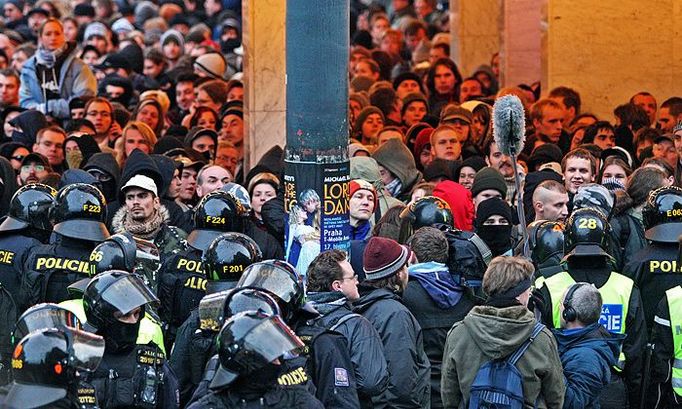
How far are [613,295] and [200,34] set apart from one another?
50.3 feet

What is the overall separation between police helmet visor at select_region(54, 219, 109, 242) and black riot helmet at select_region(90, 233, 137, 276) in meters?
0.85

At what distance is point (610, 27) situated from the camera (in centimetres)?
1745

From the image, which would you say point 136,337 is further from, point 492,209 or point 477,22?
point 477,22

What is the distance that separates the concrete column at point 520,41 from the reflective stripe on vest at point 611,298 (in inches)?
420

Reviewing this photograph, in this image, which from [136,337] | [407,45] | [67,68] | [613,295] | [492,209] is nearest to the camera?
[136,337]

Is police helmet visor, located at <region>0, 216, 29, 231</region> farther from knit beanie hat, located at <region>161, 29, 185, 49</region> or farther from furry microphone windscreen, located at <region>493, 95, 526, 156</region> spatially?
knit beanie hat, located at <region>161, 29, 185, 49</region>

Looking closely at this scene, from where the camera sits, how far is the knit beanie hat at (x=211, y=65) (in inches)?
758

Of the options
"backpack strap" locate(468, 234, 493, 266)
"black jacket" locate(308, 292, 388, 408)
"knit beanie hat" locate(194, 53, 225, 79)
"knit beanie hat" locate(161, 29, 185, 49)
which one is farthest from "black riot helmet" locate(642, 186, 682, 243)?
"knit beanie hat" locate(161, 29, 185, 49)

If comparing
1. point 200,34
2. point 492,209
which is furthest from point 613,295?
point 200,34

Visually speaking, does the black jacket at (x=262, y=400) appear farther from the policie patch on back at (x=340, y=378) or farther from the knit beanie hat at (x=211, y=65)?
the knit beanie hat at (x=211, y=65)

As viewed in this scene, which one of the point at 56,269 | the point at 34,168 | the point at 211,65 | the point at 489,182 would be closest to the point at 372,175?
the point at 489,182

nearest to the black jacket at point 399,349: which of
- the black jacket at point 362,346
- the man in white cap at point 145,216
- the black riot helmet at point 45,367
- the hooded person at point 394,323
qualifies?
the hooded person at point 394,323

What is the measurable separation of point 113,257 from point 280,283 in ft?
5.00

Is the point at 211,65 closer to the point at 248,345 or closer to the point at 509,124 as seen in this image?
the point at 509,124
